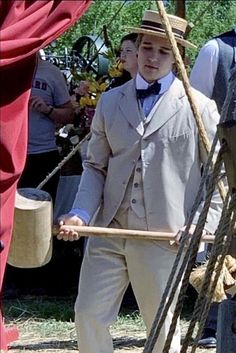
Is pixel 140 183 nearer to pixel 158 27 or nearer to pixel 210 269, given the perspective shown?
pixel 158 27

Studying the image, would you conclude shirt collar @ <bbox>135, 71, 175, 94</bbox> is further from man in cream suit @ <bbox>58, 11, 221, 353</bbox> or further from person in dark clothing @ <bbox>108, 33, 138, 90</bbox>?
person in dark clothing @ <bbox>108, 33, 138, 90</bbox>

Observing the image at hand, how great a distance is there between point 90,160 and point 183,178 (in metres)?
0.38

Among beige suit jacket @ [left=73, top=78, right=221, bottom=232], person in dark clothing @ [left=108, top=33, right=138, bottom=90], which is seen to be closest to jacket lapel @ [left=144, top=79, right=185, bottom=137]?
beige suit jacket @ [left=73, top=78, right=221, bottom=232]

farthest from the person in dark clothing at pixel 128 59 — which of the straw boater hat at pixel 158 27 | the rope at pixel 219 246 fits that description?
the rope at pixel 219 246

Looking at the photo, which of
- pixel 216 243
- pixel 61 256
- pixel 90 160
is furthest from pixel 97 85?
pixel 216 243

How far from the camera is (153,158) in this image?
4055 mm

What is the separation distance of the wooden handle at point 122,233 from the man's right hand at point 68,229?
12 millimetres

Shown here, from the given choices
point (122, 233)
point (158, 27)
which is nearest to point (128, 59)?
point (158, 27)

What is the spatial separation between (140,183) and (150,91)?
14.5 inches

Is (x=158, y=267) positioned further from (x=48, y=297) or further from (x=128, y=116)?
(x=48, y=297)

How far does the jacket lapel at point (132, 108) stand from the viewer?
162 inches

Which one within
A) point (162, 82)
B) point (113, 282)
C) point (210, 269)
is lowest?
point (113, 282)

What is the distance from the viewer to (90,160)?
417 centimetres

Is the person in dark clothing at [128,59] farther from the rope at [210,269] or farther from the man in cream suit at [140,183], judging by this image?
the rope at [210,269]
